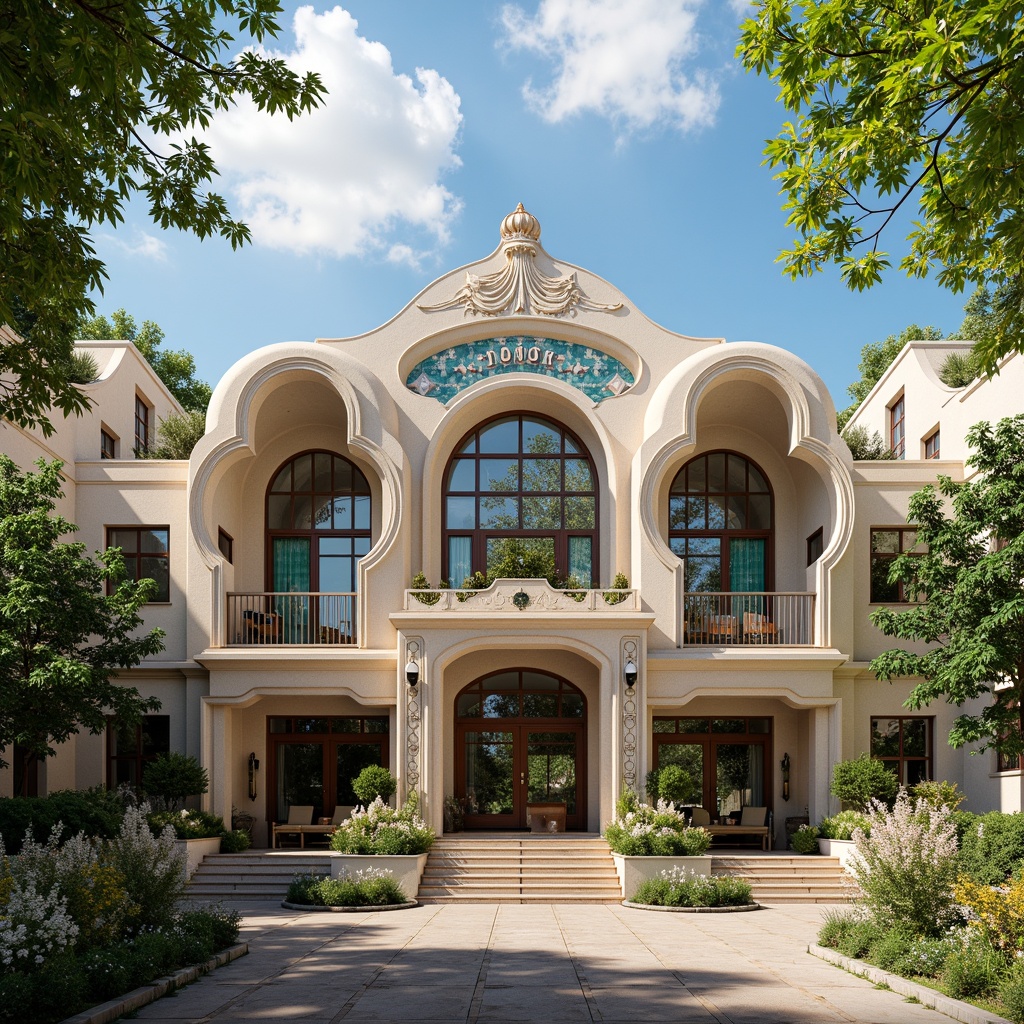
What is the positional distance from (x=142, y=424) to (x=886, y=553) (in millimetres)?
18483

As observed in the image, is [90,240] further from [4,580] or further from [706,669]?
[706,669]

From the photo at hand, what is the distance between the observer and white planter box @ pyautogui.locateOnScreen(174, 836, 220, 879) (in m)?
19.4

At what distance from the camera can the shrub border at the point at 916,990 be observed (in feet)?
29.6

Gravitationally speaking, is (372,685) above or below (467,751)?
above

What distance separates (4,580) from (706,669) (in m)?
12.4

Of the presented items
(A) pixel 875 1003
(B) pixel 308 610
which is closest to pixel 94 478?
(B) pixel 308 610

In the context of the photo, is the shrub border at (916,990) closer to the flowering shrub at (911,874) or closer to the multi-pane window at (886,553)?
the flowering shrub at (911,874)

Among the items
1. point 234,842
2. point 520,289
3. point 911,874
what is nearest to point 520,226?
→ point 520,289

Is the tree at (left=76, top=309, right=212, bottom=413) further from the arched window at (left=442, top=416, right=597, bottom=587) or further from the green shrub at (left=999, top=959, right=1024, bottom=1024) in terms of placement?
the green shrub at (left=999, top=959, right=1024, bottom=1024)

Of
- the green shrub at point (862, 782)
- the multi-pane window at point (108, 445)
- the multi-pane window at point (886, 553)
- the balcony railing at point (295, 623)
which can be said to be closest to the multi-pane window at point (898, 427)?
the multi-pane window at point (886, 553)

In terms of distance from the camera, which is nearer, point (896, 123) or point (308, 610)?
point (896, 123)

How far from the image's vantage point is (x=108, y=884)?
36.3ft

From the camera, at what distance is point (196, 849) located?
65.7ft

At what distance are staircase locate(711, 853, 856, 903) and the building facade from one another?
1.95m
